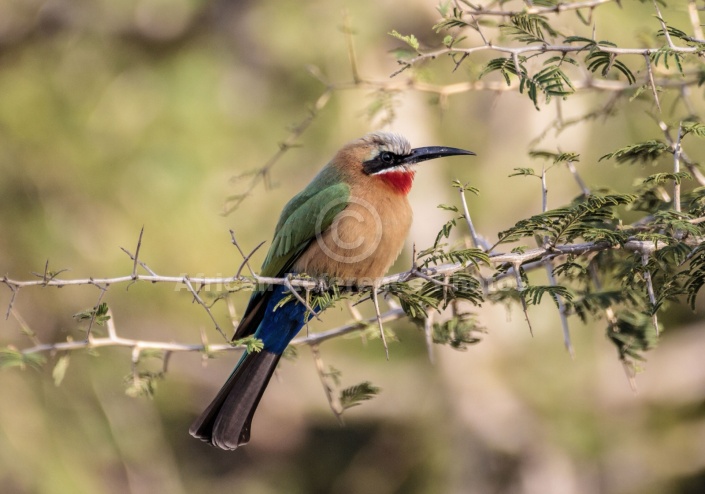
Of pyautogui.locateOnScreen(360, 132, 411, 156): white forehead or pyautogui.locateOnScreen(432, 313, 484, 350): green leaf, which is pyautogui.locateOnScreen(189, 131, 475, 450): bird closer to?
pyautogui.locateOnScreen(360, 132, 411, 156): white forehead

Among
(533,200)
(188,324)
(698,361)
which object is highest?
(533,200)

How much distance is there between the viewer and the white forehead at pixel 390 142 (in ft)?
14.9

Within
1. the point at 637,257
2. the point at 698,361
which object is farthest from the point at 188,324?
the point at 637,257

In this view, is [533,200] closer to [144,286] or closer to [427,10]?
[427,10]

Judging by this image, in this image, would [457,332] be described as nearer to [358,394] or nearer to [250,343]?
[358,394]

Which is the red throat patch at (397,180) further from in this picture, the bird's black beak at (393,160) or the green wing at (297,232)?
the green wing at (297,232)

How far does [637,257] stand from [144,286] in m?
5.75

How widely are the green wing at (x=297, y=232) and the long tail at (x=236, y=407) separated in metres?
0.17

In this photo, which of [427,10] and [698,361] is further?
[427,10]

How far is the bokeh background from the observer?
7531mm

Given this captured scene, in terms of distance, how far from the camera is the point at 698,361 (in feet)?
24.6

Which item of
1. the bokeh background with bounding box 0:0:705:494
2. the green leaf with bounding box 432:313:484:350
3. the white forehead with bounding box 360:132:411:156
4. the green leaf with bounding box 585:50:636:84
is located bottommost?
the bokeh background with bounding box 0:0:705:494

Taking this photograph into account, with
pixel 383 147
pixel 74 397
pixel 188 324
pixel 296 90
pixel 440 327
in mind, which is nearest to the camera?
pixel 440 327

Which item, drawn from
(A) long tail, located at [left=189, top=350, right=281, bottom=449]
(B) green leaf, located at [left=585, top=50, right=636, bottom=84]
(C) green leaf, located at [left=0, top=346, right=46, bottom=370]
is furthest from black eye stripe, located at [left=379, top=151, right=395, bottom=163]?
(C) green leaf, located at [left=0, top=346, right=46, bottom=370]
